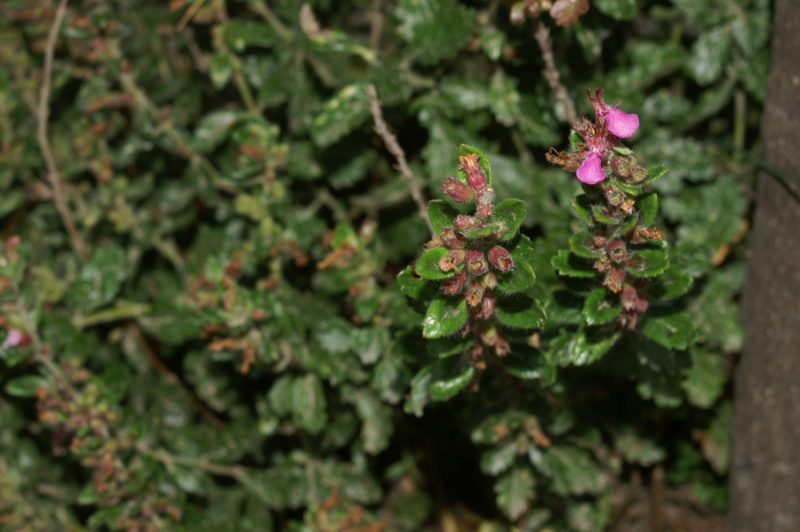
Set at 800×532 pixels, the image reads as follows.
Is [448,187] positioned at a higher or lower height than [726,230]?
higher

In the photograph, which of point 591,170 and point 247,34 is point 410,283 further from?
point 247,34

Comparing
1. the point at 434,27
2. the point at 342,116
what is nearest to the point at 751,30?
the point at 434,27

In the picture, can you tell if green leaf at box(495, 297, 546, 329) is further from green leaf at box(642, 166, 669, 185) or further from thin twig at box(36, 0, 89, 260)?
thin twig at box(36, 0, 89, 260)

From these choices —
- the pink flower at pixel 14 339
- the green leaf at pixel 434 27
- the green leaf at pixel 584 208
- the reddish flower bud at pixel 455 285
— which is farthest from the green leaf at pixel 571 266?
the pink flower at pixel 14 339

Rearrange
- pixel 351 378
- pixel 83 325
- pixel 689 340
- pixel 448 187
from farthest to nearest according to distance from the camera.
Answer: pixel 83 325, pixel 351 378, pixel 689 340, pixel 448 187

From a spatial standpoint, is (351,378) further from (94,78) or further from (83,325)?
(94,78)

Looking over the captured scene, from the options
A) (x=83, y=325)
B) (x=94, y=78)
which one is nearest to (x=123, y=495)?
(x=83, y=325)
